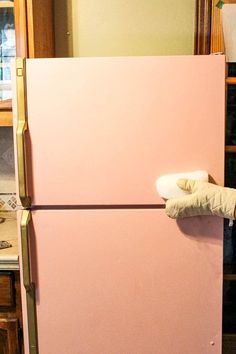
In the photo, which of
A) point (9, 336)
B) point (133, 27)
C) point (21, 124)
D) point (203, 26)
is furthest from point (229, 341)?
point (133, 27)

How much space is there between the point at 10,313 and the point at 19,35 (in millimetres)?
1071

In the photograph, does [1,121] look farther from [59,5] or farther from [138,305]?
[138,305]

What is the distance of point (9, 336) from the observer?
1.34 meters

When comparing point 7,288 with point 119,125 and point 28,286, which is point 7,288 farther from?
point 119,125

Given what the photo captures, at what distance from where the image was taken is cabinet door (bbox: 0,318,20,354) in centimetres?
133

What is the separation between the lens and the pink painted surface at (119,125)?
3.73 ft

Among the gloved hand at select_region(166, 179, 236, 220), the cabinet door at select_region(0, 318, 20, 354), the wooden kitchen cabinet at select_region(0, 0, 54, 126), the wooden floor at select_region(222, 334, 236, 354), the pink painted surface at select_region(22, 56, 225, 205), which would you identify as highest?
the wooden kitchen cabinet at select_region(0, 0, 54, 126)

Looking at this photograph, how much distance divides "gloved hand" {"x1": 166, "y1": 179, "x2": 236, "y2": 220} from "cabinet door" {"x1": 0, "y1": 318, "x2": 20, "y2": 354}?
2.42ft

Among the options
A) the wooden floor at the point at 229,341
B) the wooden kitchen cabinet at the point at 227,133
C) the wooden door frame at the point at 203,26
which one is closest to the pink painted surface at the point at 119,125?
the wooden kitchen cabinet at the point at 227,133

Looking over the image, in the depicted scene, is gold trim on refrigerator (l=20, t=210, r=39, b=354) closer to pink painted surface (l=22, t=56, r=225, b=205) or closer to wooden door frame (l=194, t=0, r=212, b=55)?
pink painted surface (l=22, t=56, r=225, b=205)

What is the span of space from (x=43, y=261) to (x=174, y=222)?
0.48 m

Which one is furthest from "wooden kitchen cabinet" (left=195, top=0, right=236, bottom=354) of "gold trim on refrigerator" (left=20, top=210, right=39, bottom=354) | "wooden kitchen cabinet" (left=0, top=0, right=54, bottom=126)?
"gold trim on refrigerator" (left=20, top=210, right=39, bottom=354)

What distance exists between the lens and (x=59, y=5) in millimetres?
1761

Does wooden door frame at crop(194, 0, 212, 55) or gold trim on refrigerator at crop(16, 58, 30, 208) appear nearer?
gold trim on refrigerator at crop(16, 58, 30, 208)
